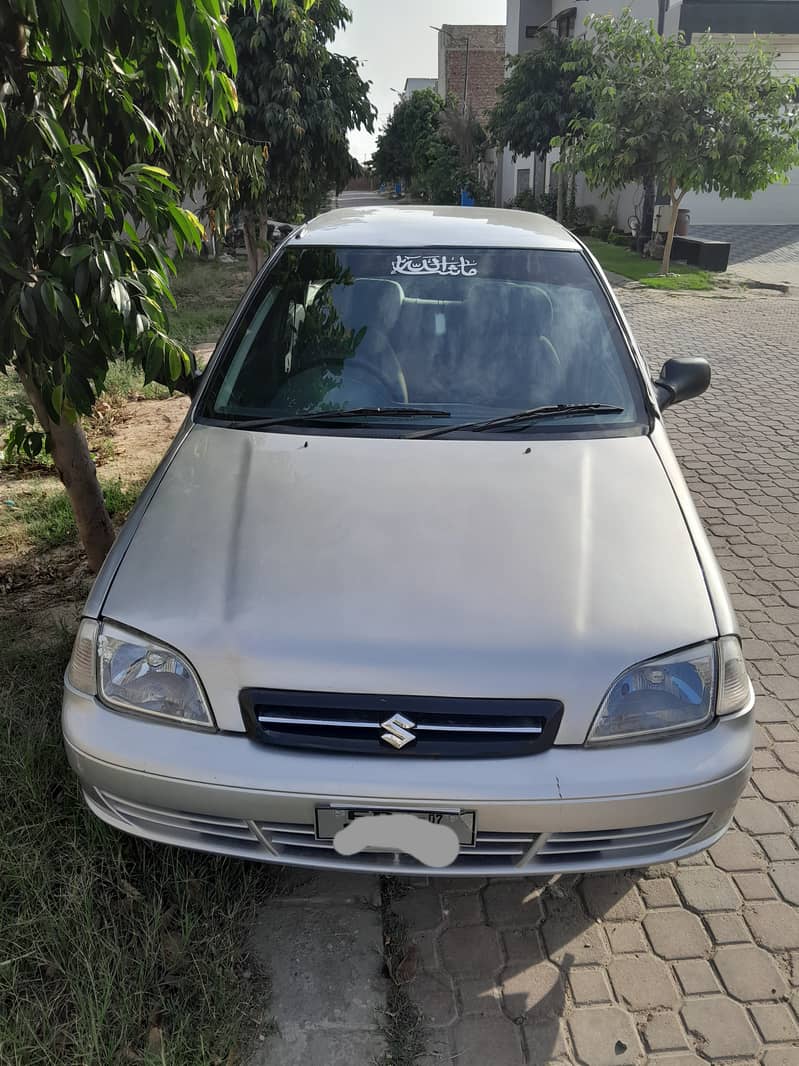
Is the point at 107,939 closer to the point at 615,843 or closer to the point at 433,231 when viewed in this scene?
the point at 615,843

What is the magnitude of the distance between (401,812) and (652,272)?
1685 centimetres

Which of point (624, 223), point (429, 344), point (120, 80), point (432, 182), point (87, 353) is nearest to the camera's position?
point (87, 353)

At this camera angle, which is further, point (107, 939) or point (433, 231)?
point (433, 231)

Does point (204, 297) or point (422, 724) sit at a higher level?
Answer: point (422, 724)

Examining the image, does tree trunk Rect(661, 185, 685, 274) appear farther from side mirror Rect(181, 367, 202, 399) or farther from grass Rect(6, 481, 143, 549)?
side mirror Rect(181, 367, 202, 399)

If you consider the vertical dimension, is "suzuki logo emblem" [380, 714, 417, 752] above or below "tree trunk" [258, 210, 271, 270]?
below

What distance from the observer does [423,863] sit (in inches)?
77.4

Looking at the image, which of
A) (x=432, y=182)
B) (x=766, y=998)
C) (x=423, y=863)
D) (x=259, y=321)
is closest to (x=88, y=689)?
(x=423, y=863)

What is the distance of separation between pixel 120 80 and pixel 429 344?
136cm

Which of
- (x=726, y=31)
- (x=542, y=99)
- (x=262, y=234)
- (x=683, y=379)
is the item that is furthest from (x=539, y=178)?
(x=683, y=379)

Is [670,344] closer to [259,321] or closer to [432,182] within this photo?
[259,321]

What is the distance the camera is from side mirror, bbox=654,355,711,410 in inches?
129

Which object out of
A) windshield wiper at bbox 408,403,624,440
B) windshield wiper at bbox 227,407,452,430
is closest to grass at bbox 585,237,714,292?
windshield wiper at bbox 408,403,624,440

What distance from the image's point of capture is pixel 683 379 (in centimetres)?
332
